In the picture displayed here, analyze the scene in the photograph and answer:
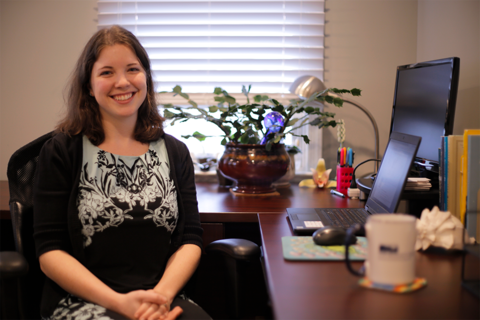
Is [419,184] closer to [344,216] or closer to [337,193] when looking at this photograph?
[344,216]

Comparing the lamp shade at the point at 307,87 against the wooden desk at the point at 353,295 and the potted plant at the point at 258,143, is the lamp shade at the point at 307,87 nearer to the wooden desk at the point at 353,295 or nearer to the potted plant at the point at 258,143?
the potted plant at the point at 258,143

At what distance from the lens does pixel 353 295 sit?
74 cm

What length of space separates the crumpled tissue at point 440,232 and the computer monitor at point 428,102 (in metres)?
0.47

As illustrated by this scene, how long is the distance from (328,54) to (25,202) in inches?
67.0

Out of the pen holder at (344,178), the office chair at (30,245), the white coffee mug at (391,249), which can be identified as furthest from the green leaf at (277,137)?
the white coffee mug at (391,249)

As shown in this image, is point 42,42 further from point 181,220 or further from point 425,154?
point 425,154

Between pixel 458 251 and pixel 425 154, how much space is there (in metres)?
0.62

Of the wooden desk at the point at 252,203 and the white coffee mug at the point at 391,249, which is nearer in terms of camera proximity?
the white coffee mug at the point at 391,249

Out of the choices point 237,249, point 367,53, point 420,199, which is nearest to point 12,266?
point 237,249

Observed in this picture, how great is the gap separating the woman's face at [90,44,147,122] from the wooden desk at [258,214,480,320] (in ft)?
2.22

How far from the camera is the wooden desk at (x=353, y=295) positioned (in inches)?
26.2

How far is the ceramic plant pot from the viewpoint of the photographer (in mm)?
1775

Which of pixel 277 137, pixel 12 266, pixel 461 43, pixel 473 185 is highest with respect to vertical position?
pixel 461 43

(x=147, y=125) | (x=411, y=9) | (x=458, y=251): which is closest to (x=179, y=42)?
(x=147, y=125)
